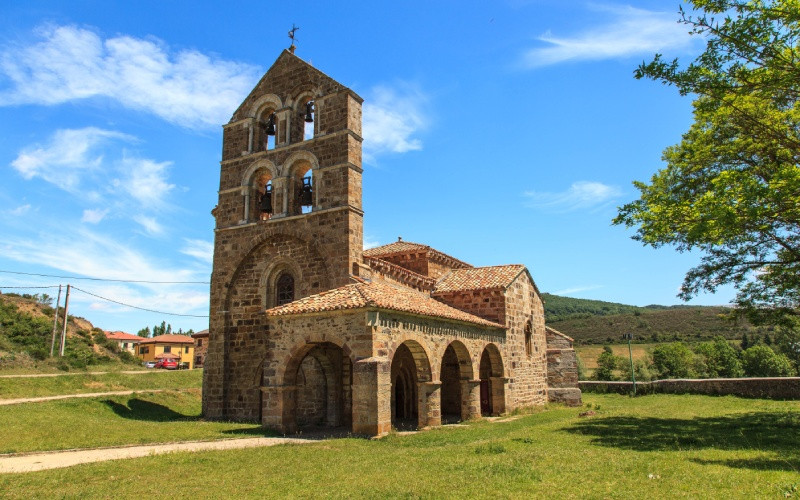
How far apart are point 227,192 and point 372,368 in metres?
11.0

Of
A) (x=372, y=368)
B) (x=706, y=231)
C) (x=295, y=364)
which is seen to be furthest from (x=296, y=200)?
(x=706, y=231)

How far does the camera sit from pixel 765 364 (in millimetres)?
40438

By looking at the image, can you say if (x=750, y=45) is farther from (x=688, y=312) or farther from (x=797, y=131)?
(x=688, y=312)

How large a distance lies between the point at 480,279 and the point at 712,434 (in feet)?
34.8

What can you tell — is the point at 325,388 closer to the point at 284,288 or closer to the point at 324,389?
the point at 324,389

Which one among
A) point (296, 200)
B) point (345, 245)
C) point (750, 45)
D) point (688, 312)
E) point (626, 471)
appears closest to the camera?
point (626, 471)

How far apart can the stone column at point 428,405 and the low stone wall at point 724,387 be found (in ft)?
56.2

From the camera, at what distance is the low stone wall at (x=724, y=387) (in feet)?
73.4

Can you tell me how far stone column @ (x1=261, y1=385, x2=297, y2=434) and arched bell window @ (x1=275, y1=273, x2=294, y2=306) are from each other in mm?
4906

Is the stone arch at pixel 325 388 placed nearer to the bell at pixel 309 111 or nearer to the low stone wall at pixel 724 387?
the bell at pixel 309 111

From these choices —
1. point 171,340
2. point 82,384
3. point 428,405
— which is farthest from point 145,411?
point 171,340

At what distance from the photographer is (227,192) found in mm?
20000

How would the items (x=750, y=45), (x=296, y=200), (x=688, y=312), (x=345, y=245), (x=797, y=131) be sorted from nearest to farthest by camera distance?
1. (x=750, y=45)
2. (x=797, y=131)
3. (x=345, y=245)
4. (x=296, y=200)
5. (x=688, y=312)

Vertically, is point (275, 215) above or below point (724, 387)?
above
